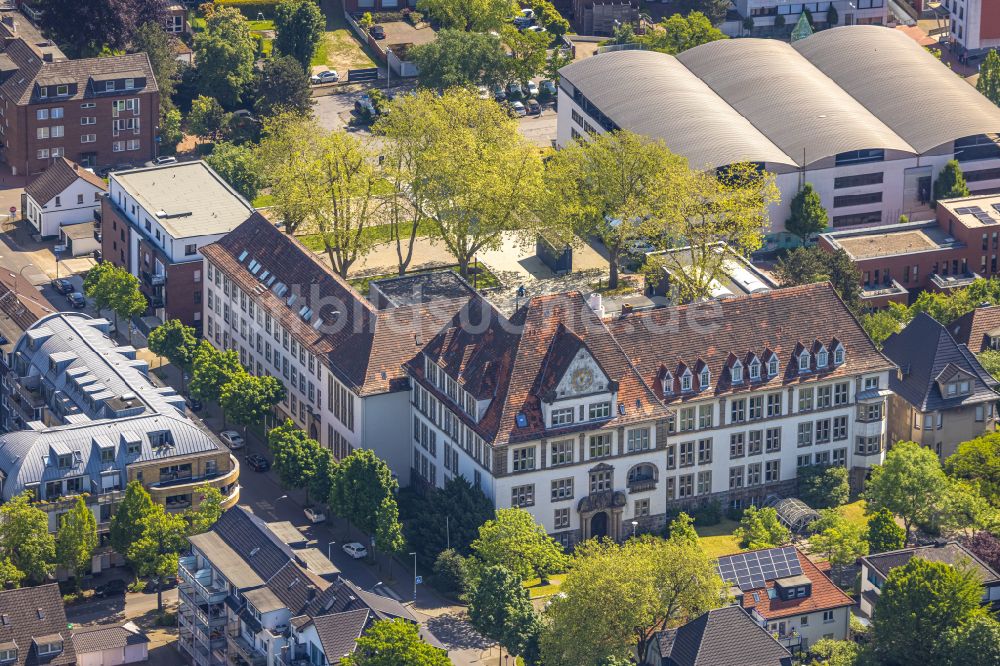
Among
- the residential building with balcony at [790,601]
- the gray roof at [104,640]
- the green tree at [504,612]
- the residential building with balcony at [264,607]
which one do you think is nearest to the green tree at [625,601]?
the green tree at [504,612]

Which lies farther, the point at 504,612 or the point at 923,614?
the point at 504,612

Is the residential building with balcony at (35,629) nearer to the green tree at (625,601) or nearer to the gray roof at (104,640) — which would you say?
the gray roof at (104,640)

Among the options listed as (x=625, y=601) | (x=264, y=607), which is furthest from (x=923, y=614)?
(x=264, y=607)

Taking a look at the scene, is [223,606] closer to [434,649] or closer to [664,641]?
[434,649]

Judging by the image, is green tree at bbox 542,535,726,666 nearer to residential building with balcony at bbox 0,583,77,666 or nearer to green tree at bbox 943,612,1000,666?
green tree at bbox 943,612,1000,666

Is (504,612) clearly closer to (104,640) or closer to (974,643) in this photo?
(104,640)
